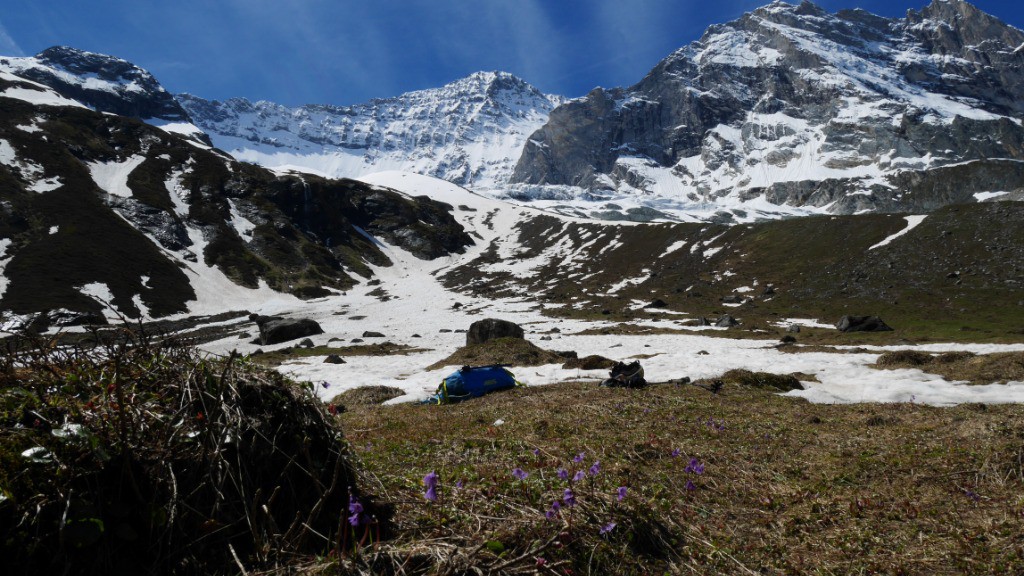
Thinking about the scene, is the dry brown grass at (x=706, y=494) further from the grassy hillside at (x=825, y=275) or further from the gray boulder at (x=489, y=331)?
the grassy hillside at (x=825, y=275)

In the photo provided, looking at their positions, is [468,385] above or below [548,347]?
above

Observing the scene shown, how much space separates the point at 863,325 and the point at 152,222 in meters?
121

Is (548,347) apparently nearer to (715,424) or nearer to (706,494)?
(715,424)

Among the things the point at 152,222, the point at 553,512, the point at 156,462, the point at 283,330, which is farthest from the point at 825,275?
the point at 152,222

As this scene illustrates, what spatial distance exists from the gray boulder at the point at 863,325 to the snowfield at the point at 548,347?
4.70m

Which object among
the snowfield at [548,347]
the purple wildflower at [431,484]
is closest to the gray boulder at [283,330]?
the snowfield at [548,347]

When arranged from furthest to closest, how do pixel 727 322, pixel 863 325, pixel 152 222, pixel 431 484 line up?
pixel 152 222
pixel 727 322
pixel 863 325
pixel 431 484

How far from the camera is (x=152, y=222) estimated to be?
3829 inches

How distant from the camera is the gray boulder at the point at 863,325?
3856 cm

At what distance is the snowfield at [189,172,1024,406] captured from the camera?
1482 cm

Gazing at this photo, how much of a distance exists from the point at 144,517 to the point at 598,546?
3161mm

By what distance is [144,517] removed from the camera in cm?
267

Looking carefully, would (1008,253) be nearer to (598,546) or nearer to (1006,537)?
(1006,537)

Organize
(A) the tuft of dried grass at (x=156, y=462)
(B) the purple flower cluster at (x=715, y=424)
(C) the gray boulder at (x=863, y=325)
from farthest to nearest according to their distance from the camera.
A: (C) the gray boulder at (x=863, y=325) < (B) the purple flower cluster at (x=715, y=424) < (A) the tuft of dried grass at (x=156, y=462)
